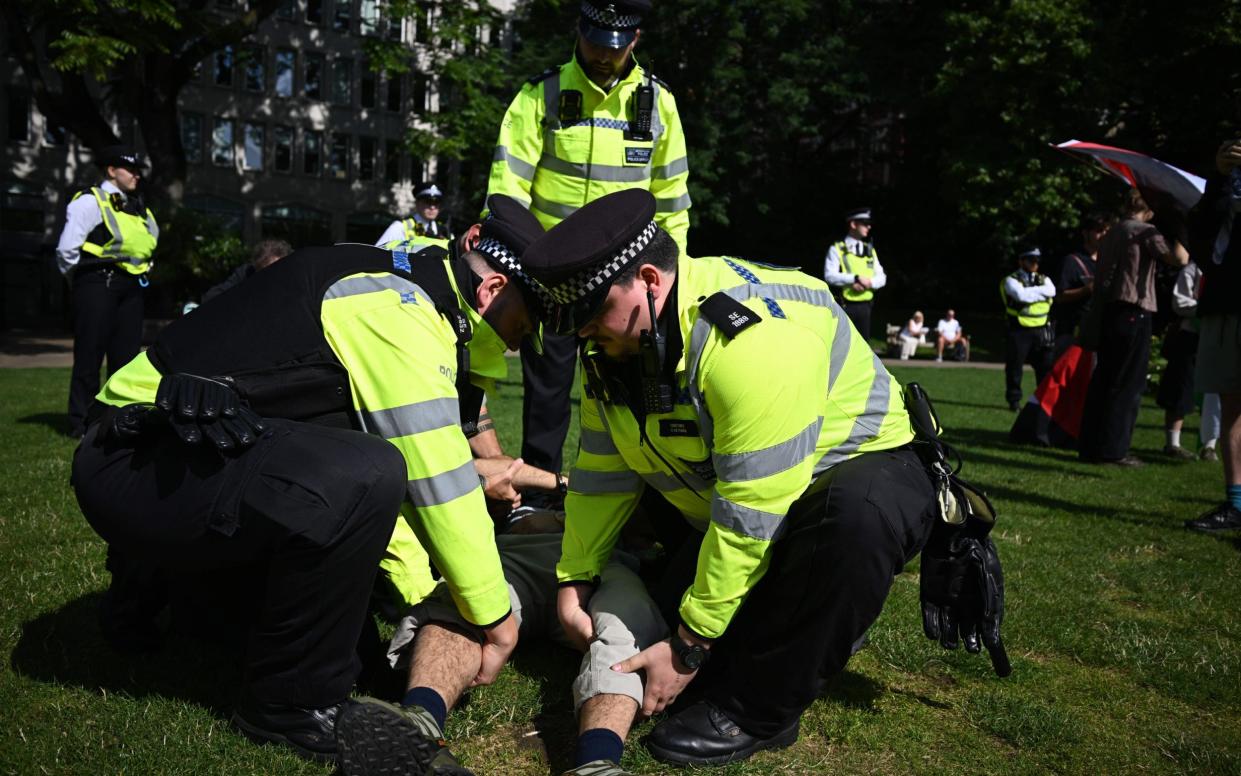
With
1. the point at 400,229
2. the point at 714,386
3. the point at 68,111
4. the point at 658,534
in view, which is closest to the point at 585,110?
the point at 658,534

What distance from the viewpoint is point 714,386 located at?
8.61ft

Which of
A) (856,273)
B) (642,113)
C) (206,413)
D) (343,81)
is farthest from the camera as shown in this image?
(343,81)

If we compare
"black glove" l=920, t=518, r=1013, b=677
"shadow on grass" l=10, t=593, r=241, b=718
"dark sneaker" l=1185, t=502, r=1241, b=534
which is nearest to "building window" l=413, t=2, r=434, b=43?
"dark sneaker" l=1185, t=502, r=1241, b=534

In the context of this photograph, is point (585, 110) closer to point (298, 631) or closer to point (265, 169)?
point (298, 631)

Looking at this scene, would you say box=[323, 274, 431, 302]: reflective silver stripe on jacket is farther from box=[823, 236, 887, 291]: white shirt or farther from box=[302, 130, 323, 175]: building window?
box=[302, 130, 323, 175]: building window

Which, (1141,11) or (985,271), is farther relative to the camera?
(985,271)

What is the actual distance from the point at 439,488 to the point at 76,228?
6.70m

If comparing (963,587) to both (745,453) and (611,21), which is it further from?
(611,21)

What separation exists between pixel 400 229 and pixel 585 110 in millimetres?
6238

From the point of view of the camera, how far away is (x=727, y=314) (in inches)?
104

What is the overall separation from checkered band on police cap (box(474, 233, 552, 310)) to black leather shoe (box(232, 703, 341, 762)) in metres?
1.26

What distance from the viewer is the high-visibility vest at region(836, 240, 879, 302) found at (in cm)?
1241

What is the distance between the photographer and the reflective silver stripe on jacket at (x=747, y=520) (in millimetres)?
2621

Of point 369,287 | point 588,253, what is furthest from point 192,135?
point 588,253
